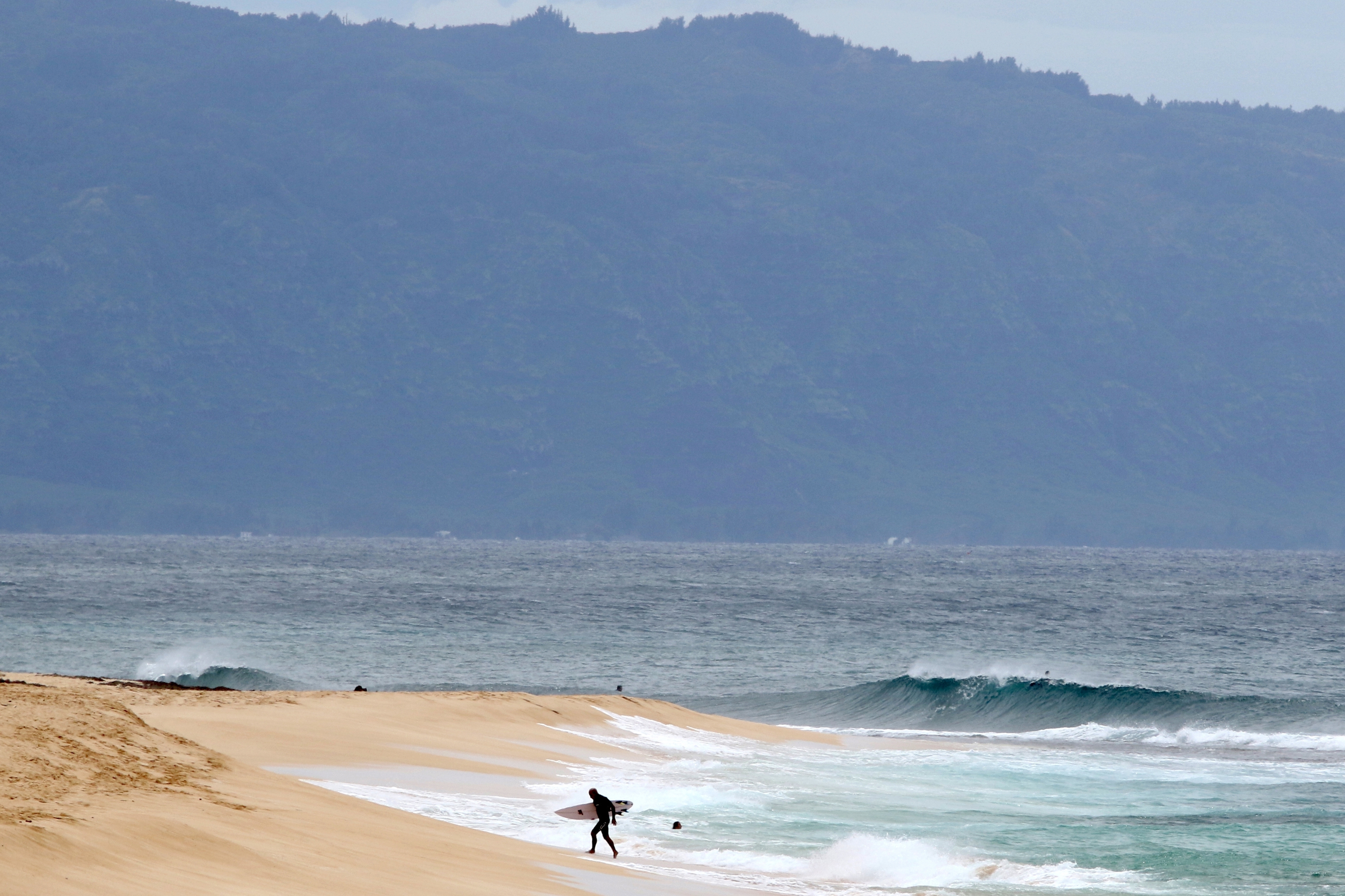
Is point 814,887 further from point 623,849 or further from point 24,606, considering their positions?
point 24,606

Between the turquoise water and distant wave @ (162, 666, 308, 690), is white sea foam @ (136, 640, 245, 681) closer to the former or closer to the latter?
distant wave @ (162, 666, 308, 690)

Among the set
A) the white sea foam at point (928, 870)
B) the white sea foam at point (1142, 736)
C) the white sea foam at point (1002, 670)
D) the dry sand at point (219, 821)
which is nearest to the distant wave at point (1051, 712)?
the white sea foam at point (1142, 736)

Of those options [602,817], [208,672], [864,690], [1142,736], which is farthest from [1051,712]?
[602,817]

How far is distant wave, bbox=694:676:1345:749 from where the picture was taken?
3781cm

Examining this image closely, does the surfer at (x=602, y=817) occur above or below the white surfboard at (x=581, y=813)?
above

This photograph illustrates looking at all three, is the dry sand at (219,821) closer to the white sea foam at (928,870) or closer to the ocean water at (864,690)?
the ocean water at (864,690)

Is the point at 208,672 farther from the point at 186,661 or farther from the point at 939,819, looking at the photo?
the point at 939,819

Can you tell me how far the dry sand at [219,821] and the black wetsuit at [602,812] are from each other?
508 mm

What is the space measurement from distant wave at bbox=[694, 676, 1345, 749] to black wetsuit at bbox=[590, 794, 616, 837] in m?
22.1

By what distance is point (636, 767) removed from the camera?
26219mm

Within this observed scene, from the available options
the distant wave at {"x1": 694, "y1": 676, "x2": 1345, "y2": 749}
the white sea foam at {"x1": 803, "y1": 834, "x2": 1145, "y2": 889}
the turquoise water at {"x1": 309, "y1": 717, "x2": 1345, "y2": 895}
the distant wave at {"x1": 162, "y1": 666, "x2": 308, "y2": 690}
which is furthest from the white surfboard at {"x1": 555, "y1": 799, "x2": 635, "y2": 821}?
the distant wave at {"x1": 162, "y1": 666, "x2": 308, "y2": 690}

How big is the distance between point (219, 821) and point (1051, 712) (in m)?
32.7

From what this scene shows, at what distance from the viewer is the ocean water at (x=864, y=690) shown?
1938 cm

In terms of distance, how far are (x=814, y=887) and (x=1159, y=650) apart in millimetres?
51112
